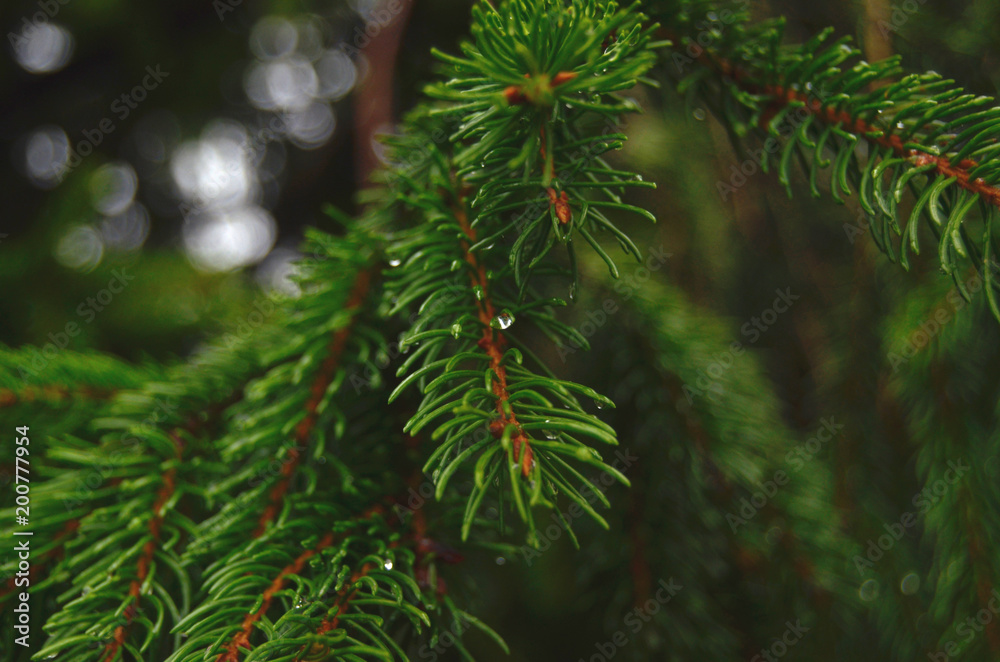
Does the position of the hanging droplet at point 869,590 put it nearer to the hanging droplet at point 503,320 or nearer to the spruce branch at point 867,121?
the spruce branch at point 867,121

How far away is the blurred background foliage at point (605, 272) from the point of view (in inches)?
30.1

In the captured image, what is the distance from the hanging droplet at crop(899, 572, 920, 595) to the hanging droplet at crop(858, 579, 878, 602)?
0.04 m

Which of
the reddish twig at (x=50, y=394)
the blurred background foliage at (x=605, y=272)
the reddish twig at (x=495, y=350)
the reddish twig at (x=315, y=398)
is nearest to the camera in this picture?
the reddish twig at (x=495, y=350)

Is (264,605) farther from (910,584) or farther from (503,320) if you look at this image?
(910,584)

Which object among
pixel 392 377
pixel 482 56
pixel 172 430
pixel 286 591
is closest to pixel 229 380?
pixel 172 430

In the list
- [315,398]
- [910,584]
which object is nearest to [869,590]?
[910,584]

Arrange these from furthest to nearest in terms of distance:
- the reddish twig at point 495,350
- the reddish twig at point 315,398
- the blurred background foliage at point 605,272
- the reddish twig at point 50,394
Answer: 1. the blurred background foliage at point 605,272
2. the reddish twig at point 50,394
3. the reddish twig at point 315,398
4. the reddish twig at point 495,350

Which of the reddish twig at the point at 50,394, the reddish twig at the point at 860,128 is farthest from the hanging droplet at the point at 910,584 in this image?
the reddish twig at the point at 50,394

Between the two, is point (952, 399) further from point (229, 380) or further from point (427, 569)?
point (229, 380)

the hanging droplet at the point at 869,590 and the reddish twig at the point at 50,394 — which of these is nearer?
the reddish twig at the point at 50,394

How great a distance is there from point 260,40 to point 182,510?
5.43 feet

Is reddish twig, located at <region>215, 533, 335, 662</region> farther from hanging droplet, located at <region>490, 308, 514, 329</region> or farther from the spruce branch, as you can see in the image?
the spruce branch

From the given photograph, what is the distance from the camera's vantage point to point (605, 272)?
2.85 feet

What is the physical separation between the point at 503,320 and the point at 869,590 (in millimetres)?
778
